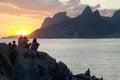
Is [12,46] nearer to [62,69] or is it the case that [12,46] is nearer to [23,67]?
[23,67]

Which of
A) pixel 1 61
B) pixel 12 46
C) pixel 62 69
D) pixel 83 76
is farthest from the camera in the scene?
pixel 83 76

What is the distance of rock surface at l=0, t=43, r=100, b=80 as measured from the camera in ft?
142

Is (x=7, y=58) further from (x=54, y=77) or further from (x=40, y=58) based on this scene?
(x=54, y=77)

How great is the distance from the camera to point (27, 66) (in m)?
44.8

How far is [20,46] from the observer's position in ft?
160

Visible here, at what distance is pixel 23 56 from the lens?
45.6 meters

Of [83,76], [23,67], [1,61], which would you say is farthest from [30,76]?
[83,76]

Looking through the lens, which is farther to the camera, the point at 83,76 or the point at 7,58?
the point at 83,76

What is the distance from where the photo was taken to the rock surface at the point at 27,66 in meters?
43.2

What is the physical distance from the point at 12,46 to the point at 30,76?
182 inches

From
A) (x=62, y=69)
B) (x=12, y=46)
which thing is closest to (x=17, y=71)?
(x=12, y=46)

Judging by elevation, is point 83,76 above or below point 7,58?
below

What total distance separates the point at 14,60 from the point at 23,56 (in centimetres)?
121

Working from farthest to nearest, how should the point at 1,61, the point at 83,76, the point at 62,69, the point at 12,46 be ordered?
the point at 83,76 < the point at 62,69 < the point at 12,46 < the point at 1,61
